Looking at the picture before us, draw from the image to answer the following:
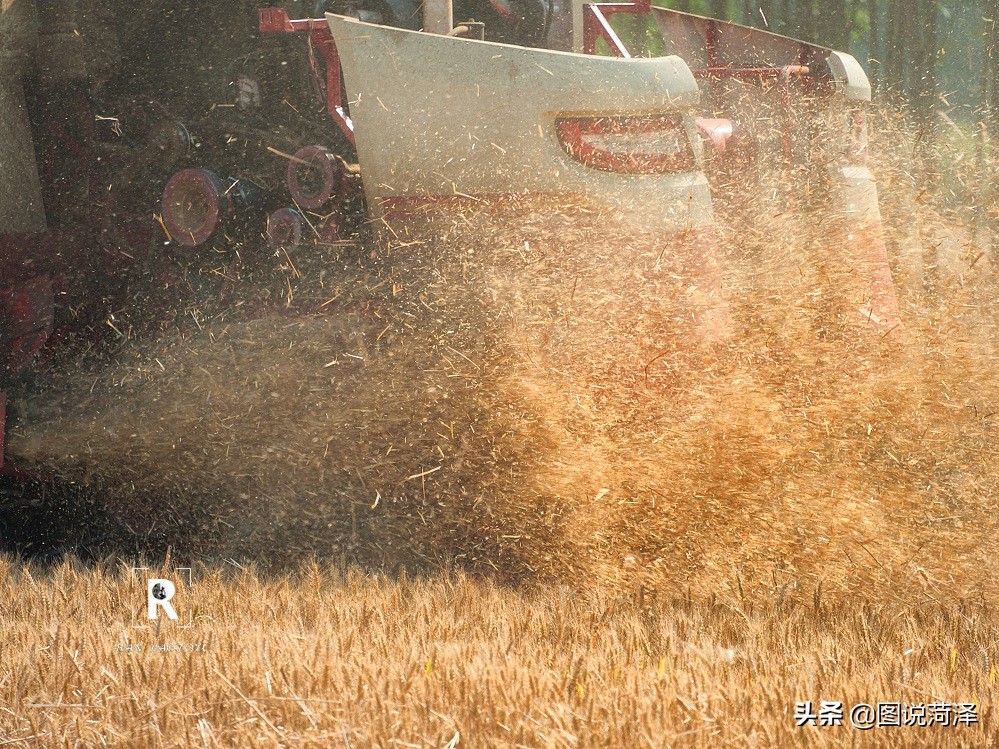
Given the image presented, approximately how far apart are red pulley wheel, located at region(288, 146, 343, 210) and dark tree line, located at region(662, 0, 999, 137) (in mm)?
6161

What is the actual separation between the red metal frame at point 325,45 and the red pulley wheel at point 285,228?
47 centimetres

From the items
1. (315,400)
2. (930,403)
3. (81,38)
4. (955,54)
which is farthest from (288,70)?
(955,54)

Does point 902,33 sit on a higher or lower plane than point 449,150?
higher

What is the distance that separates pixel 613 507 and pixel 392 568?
0.86 metres

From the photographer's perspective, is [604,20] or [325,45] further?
[604,20]

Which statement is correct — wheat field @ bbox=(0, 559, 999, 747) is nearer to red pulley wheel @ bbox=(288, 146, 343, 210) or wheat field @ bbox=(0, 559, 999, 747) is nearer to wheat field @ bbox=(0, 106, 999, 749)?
wheat field @ bbox=(0, 106, 999, 749)

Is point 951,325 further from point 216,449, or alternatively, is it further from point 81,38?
point 81,38

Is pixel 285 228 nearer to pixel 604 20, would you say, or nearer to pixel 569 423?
pixel 569 423

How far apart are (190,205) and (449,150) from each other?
1.51 meters

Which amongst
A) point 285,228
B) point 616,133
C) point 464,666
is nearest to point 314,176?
point 285,228

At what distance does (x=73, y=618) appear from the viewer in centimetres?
260

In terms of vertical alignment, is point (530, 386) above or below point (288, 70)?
below

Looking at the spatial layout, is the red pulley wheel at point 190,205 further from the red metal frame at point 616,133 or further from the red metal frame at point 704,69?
the red metal frame at point 704,69

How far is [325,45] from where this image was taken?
423 centimetres
